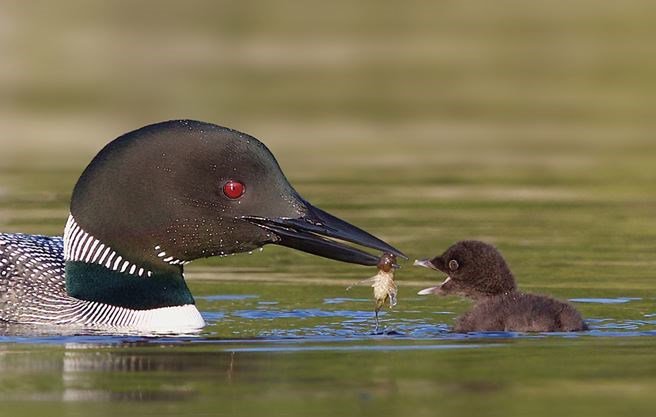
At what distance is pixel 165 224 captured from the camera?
32.1 ft

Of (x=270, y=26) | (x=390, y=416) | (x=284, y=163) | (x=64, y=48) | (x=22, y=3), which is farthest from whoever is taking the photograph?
(x=22, y=3)

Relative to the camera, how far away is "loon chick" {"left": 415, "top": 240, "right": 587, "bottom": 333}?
9914 millimetres

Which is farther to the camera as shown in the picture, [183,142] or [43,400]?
[183,142]

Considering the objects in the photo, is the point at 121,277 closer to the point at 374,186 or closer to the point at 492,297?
the point at 492,297

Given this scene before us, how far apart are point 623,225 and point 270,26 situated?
80.6 ft

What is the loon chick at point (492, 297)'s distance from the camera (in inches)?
390

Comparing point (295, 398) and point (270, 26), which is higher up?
point (270, 26)

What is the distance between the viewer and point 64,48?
34.8m

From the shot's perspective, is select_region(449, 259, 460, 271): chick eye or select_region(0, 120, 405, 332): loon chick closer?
select_region(0, 120, 405, 332): loon chick

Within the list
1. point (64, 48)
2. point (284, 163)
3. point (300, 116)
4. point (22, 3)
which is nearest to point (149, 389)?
point (284, 163)

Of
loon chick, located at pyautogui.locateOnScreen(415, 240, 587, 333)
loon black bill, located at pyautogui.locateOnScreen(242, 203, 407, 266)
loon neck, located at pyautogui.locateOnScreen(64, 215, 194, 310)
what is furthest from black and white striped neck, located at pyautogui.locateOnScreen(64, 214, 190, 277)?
loon chick, located at pyautogui.locateOnScreen(415, 240, 587, 333)

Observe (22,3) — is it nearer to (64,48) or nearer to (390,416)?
(64,48)

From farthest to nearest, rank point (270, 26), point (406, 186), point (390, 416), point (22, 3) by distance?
point (22, 3)
point (270, 26)
point (406, 186)
point (390, 416)

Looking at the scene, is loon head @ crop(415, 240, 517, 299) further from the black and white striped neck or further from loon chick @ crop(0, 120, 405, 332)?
the black and white striped neck
